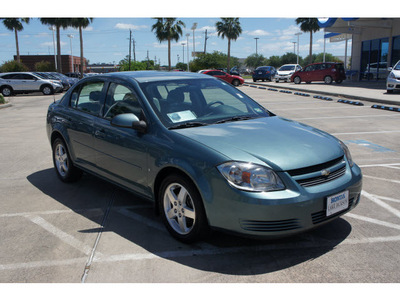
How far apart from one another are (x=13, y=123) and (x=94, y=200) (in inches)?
363

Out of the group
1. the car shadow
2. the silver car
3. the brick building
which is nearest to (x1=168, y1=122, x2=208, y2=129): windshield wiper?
the car shadow

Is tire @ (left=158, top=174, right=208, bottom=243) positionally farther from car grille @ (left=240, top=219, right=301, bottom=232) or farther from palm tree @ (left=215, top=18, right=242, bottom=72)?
palm tree @ (left=215, top=18, right=242, bottom=72)

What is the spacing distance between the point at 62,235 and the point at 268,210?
2.22 metres

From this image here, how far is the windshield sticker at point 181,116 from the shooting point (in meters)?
4.11

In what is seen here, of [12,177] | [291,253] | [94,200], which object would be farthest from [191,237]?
[12,177]

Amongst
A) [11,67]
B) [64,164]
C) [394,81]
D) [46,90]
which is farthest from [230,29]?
[64,164]

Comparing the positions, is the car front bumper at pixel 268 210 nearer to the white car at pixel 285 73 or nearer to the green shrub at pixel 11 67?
the white car at pixel 285 73

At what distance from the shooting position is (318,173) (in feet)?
11.2

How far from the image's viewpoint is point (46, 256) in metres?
3.62

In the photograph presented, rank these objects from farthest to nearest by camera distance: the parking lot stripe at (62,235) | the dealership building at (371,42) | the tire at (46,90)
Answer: the dealership building at (371,42) → the tire at (46,90) → the parking lot stripe at (62,235)

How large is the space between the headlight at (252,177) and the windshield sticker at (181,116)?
1052 mm

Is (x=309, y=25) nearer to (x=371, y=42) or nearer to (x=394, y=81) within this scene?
(x=371, y=42)

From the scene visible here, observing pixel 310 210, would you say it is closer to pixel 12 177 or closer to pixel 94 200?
pixel 94 200

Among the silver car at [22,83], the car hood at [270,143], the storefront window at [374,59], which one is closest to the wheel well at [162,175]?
the car hood at [270,143]
